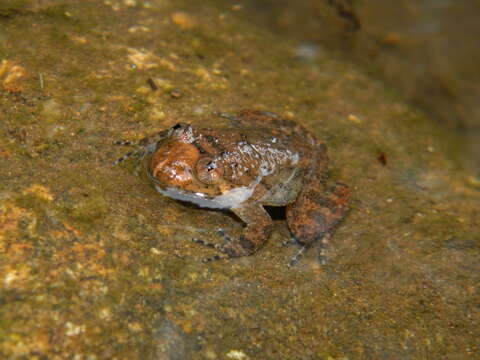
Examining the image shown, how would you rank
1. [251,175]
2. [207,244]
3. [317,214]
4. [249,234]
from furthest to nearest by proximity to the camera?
[251,175]
[317,214]
[249,234]
[207,244]

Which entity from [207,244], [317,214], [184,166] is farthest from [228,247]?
[317,214]

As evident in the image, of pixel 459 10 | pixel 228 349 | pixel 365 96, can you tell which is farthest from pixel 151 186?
pixel 459 10

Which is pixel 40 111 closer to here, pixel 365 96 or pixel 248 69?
pixel 248 69

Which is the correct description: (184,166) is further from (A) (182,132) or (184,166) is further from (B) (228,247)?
(B) (228,247)

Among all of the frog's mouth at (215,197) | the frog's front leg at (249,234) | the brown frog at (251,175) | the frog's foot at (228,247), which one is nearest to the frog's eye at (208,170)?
the brown frog at (251,175)

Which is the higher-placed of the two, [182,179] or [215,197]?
[182,179]

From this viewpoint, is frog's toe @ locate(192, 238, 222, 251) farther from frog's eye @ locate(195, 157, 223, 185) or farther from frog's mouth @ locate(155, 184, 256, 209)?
frog's eye @ locate(195, 157, 223, 185)

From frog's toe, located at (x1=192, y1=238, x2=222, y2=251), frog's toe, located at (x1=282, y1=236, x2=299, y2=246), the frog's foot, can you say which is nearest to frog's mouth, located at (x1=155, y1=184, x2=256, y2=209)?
the frog's foot
